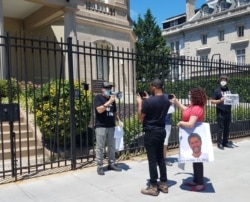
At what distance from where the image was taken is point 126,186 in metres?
5.80

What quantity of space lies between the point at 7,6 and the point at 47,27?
2.05 meters

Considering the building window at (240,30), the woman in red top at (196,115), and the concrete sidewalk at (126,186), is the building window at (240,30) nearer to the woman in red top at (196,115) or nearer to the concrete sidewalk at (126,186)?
the concrete sidewalk at (126,186)

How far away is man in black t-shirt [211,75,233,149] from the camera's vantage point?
8.80 m

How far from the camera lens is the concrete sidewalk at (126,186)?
524cm

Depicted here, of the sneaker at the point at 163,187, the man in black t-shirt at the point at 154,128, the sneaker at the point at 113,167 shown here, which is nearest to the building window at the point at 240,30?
the sneaker at the point at 113,167

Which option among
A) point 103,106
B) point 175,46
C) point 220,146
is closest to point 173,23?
point 175,46

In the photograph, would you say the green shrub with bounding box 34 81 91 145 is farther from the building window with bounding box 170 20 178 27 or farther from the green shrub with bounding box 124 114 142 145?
the building window with bounding box 170 20 178 27

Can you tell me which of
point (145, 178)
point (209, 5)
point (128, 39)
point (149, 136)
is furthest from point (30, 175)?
point (209, 5)

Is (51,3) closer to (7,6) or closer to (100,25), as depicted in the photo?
(7,6)

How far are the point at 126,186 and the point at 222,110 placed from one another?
4.28 metres

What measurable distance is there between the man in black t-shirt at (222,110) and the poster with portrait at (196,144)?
3514 millimetres

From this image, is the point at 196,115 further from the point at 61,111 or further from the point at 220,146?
the point at 220,146

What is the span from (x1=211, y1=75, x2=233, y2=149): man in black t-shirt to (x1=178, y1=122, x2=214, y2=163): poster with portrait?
3514mm

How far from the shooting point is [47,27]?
659 inches
